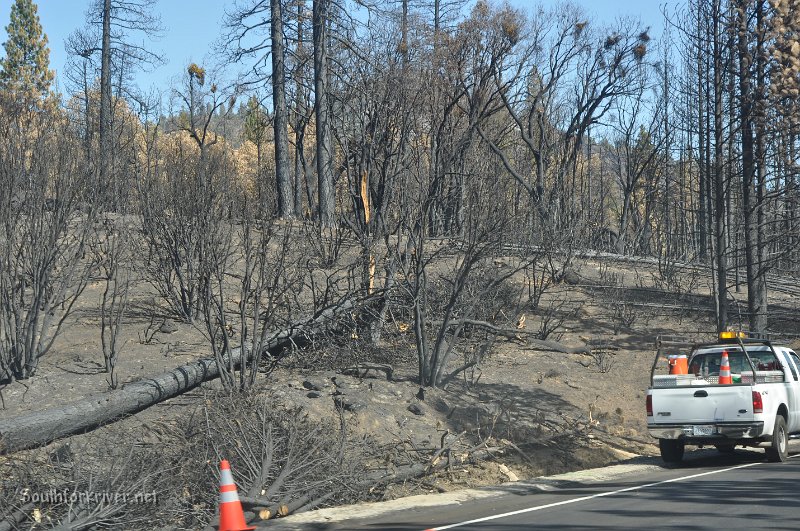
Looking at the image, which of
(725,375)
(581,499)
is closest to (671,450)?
(725,375)

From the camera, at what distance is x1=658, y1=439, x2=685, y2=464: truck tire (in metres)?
14.0

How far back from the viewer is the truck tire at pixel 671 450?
553 inches

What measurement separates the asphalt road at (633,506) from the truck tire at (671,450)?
0.80 metres

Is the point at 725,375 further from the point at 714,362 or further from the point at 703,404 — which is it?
the point at 714,362

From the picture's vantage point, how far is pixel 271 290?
13969mm

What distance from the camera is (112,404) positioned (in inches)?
512

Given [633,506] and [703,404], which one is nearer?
[633,506]

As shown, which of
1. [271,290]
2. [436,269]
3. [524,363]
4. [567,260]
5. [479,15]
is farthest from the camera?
[479,15]

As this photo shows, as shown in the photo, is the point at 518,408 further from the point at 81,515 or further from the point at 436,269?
the point at 81,515

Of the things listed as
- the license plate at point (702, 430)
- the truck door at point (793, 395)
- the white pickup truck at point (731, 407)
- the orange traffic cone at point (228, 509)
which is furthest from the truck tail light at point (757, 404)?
the orange traffic cone at point (228, 509)

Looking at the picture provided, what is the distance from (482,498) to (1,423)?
21.2 ft

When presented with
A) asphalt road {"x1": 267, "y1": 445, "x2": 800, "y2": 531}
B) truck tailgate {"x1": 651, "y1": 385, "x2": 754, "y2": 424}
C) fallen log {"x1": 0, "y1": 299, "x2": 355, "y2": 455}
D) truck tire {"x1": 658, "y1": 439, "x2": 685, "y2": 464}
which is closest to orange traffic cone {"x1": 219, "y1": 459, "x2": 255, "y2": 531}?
asphalt road {"x1": 267, "y1": 445, "x2": 800, "y2": 531}

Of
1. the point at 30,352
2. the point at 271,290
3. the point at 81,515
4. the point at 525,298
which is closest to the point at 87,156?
the point at 30,352

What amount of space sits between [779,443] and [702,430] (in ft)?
4.20
